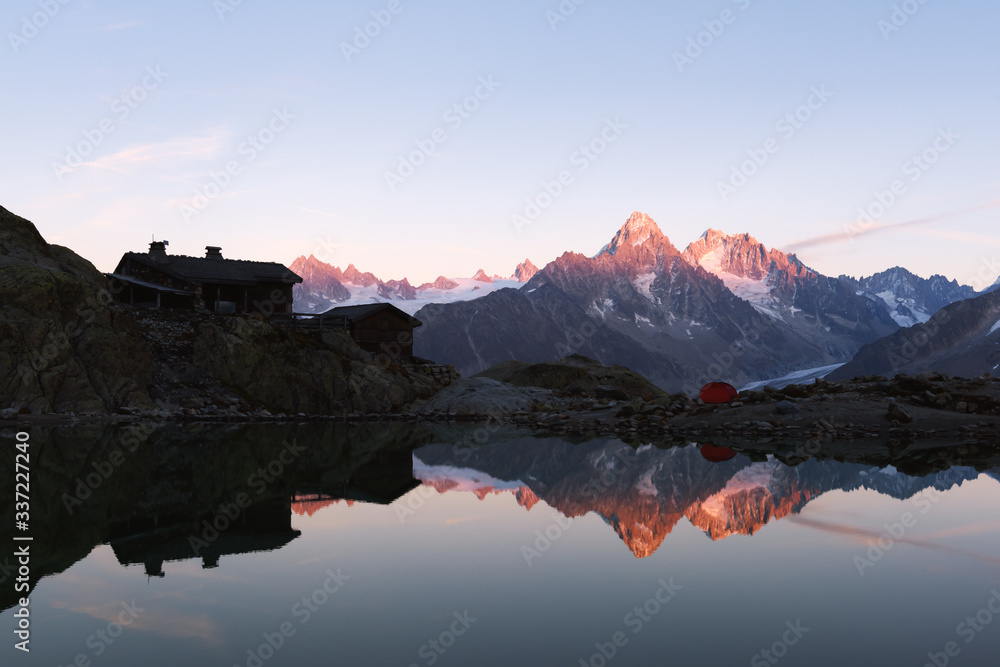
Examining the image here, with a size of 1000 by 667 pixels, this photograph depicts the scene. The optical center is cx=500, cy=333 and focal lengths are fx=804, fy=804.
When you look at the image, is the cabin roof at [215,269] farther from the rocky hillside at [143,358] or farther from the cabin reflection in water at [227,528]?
the cabin reflection in water at [227,528]

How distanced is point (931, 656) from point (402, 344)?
72.7 m

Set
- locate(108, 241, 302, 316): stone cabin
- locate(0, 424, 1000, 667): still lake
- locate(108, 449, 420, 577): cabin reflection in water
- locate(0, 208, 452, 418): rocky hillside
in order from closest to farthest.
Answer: locate(0, 424, 1000, 667): still lake < locate(108, 449, 420, 577): cabin reflection in water < locate(0, 208, 452, 418): rocky hillside < locate(108, 241, 302, 316): stone cabin

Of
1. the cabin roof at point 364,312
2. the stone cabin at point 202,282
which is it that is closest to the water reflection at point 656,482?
the stone cabin at point 202,282

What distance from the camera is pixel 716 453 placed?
36156 mm

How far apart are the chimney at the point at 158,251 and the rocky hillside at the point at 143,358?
9.47 metres

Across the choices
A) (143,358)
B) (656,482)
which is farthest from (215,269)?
(656,482)

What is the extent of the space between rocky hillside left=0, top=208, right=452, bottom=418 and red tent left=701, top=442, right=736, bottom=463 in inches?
1141

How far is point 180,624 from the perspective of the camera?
11.8 meters

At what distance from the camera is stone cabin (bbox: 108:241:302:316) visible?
6625 centimetres

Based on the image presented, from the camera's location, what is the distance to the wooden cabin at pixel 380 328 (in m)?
78.4

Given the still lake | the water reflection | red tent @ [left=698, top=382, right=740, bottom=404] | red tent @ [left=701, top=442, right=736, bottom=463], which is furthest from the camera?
red tent @ [left=698, top=382, right=740, bottom=404]

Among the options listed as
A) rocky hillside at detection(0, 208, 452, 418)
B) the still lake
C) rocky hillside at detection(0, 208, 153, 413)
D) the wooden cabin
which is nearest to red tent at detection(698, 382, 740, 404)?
rocky hillside at detection(0, 208, 452, 418)

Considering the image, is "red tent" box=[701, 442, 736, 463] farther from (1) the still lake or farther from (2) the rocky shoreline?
(1) the still lake

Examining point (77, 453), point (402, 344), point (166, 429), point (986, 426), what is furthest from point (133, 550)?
point (402, 344)
